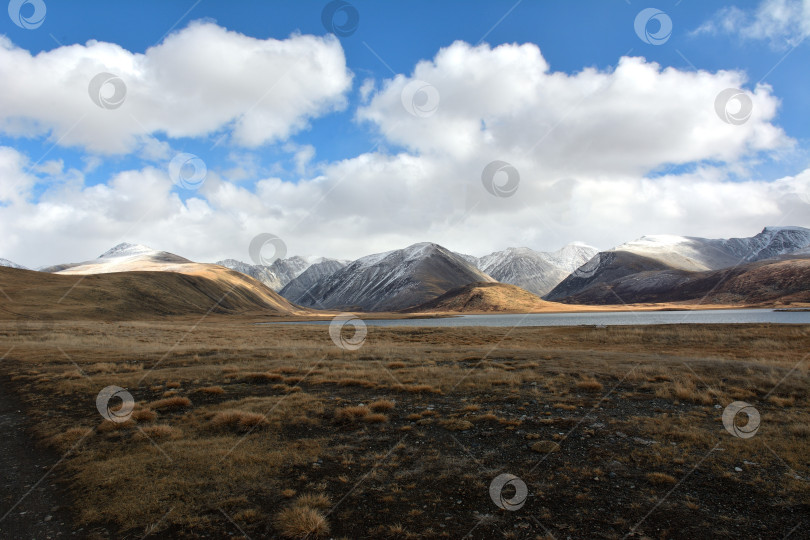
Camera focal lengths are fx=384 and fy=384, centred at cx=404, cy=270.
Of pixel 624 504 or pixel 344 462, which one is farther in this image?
pixel 344 462

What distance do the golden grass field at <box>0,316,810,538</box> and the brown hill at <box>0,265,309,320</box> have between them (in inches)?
3431

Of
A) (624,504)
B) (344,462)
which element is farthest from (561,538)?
(344,462)

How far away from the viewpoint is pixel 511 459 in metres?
10.3

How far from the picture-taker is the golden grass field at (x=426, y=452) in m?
7.47

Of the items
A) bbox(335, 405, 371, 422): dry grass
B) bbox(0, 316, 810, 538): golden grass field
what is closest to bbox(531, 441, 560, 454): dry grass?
bbox(0, 316, 810, 538): golden grass field

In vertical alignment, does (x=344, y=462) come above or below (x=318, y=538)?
above

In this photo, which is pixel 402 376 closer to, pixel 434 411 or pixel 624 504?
pixel 434 411

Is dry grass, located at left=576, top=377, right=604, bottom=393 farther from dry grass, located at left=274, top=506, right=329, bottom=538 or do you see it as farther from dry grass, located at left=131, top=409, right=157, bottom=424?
dry grass, located at left=131, top=409, right=157, bottom=424

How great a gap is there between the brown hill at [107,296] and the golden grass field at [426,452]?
87154 mm

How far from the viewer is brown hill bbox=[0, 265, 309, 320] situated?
287ft

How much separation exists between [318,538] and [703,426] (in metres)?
12.4

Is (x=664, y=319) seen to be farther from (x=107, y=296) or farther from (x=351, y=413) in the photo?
(x=107, y=296)

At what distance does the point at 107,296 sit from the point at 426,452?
431 ft

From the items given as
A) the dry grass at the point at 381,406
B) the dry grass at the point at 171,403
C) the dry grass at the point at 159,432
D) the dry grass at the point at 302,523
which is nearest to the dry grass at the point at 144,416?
the dry grass at the point at 171,403
